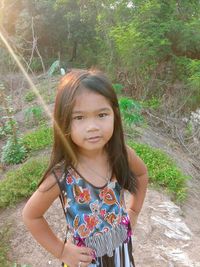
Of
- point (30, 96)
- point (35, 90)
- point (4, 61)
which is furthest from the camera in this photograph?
point (4, 61)

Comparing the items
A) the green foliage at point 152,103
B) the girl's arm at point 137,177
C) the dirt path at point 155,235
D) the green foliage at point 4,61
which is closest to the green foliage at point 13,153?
the dirt path at point 155,235

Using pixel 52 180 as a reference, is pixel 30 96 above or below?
below

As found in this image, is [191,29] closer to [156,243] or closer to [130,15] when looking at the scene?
[130,15]

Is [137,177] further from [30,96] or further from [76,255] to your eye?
[30,96]

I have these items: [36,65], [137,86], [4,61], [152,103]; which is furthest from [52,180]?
[36,65]

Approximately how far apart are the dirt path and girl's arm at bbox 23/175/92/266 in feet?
5.76

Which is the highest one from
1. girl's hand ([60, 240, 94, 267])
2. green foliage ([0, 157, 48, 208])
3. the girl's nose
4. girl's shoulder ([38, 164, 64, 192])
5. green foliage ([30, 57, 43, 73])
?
the girl's nose

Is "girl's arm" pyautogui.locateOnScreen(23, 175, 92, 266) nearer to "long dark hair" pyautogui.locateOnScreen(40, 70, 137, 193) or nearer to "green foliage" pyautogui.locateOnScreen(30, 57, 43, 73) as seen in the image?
"long dark hair" pyautogui.locateOnScreen(40, 70, 137, 193)

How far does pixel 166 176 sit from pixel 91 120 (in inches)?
135

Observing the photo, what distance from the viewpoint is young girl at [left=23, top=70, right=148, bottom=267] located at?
151 cm

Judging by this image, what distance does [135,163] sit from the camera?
1875mm

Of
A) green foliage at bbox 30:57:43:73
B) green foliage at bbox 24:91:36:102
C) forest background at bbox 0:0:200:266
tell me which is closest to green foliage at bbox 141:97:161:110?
forest background at bbox 0:0:200:266

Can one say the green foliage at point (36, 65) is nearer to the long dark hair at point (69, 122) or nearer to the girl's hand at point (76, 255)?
the long dark hair at point (69, 122)

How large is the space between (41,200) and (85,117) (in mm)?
392
